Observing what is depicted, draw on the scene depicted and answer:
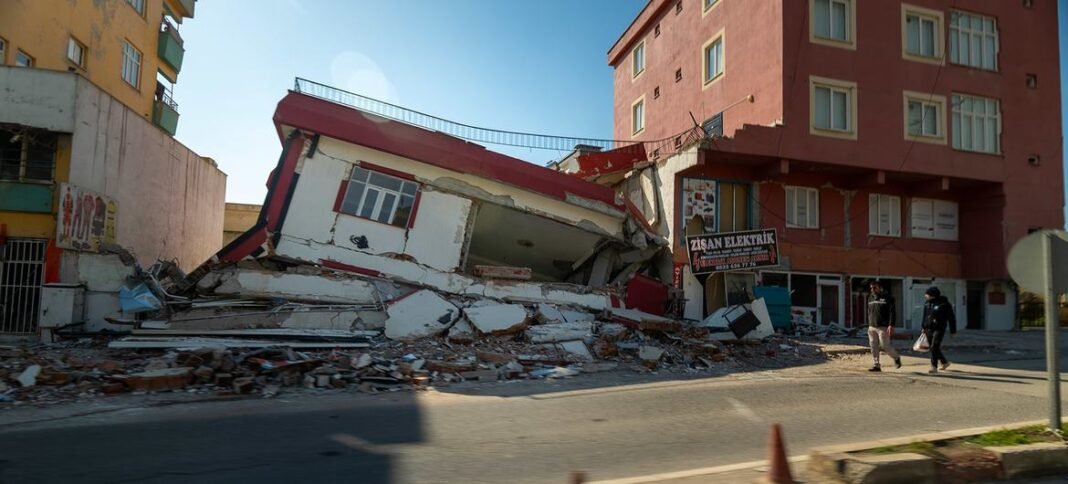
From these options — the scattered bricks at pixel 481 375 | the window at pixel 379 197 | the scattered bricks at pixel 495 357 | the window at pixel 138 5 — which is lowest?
the scattered bricks at pixel 481 375

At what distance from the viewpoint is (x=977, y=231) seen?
73.0 ft

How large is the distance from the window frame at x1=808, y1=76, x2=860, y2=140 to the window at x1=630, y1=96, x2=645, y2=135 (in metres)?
9.19

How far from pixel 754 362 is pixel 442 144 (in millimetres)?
8962

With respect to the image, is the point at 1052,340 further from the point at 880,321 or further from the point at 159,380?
the point at 159,380

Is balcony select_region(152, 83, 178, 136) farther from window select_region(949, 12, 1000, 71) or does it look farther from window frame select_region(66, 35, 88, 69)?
window select_region(949, 12, 1000, 71)

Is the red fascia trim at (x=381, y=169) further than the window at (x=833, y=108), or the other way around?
the window at (x=833, y=108)

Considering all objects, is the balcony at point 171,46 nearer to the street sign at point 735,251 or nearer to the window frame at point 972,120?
the street sign at point 735,251

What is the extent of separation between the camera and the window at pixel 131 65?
952 inches

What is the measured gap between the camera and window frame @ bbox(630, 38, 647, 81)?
2873cm

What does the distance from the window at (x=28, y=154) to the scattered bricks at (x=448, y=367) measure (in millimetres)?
10201

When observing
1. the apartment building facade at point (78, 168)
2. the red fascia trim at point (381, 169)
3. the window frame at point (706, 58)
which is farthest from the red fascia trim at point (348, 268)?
the window frame at point (706, 58)

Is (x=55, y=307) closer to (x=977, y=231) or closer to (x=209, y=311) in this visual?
(x=209, y=311)

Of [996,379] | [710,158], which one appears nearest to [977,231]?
[710,158]

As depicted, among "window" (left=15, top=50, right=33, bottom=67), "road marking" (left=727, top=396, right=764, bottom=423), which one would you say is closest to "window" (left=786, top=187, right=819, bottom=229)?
"road marking" (left=727, top=396, right=764, bottom=423)
